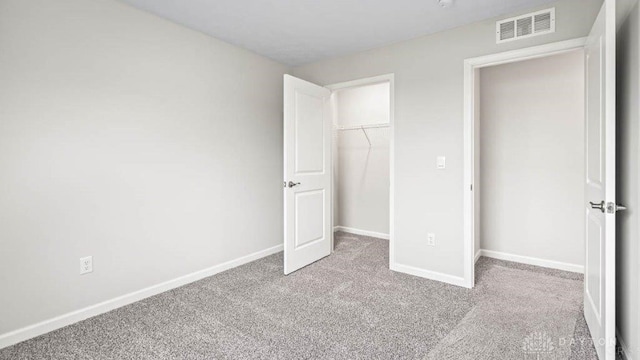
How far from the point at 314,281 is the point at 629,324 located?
82.2 inches

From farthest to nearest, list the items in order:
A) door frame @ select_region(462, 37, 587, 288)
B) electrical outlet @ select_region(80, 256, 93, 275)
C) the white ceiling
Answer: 1. door frame @ select_region(462, 37, 587, 288)
2. the white ceiling
3. electrical outlet @ select_region(80, 256, 93, 275)

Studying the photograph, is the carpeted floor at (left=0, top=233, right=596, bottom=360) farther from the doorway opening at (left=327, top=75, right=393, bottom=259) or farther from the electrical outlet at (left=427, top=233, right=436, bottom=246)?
the doorway opening at (left=327, top=75, right=393, bottom=259)

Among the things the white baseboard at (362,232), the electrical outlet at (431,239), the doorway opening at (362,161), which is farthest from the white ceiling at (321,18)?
the white baseboard at (362,232)

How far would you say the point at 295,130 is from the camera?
3.20 m

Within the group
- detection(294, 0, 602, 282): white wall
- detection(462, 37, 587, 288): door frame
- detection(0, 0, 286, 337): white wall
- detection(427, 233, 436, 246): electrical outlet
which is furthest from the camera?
detection(427, 233, 436, 246): electrical outlet

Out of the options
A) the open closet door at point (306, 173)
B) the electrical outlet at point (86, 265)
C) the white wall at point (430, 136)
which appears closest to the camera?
the electrical outlet at point (86, 265)

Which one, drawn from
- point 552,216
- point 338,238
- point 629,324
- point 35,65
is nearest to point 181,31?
point 35,65

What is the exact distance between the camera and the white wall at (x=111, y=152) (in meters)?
1.96

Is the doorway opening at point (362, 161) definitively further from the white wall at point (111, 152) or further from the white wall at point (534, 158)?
the white wall at point (111, 152)

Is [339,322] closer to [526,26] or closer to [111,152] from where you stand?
[111,152]

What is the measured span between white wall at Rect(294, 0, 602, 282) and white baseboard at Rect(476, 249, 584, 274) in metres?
1.03

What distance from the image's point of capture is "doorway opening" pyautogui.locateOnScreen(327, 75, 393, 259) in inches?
181

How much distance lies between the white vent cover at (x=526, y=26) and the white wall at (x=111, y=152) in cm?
237

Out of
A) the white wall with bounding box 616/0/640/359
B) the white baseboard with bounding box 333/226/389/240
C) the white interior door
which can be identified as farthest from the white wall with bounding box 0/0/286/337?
the white wall with bounding box 616/0/640/359
